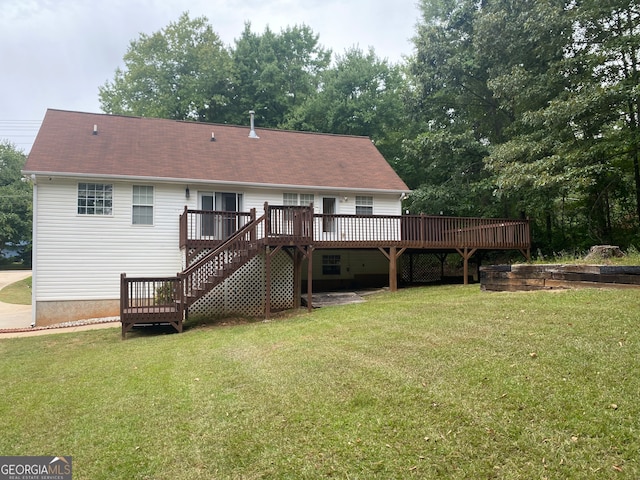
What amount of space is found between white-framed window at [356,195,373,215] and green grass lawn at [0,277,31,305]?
17.1 meters

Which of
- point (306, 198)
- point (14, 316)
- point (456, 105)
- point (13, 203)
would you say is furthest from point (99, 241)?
point (13, 203)

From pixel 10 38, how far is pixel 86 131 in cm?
1014

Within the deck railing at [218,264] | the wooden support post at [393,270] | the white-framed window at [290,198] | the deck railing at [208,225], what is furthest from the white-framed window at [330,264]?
the deck railing at [218,264]

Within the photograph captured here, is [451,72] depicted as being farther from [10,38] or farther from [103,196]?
[10,38]

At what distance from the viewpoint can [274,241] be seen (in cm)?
1077

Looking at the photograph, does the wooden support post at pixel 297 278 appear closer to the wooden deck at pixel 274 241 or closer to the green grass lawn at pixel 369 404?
the wooden deck at pixel 274 241

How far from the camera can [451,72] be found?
60.6ft

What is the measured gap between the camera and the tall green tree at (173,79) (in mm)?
28984

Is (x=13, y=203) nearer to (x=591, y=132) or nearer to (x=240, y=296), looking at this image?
(x=240, y=296)

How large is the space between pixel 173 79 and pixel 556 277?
1168 inches

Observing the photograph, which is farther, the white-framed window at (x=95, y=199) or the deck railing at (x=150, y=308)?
the white-framed window at (x=95, y=199)

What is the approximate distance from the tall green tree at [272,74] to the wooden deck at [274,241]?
15.9 metres

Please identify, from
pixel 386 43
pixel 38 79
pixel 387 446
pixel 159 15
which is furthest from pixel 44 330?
pixel 38 79

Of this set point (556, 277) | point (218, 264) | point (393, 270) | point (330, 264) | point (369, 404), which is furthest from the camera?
point (330, 264)
